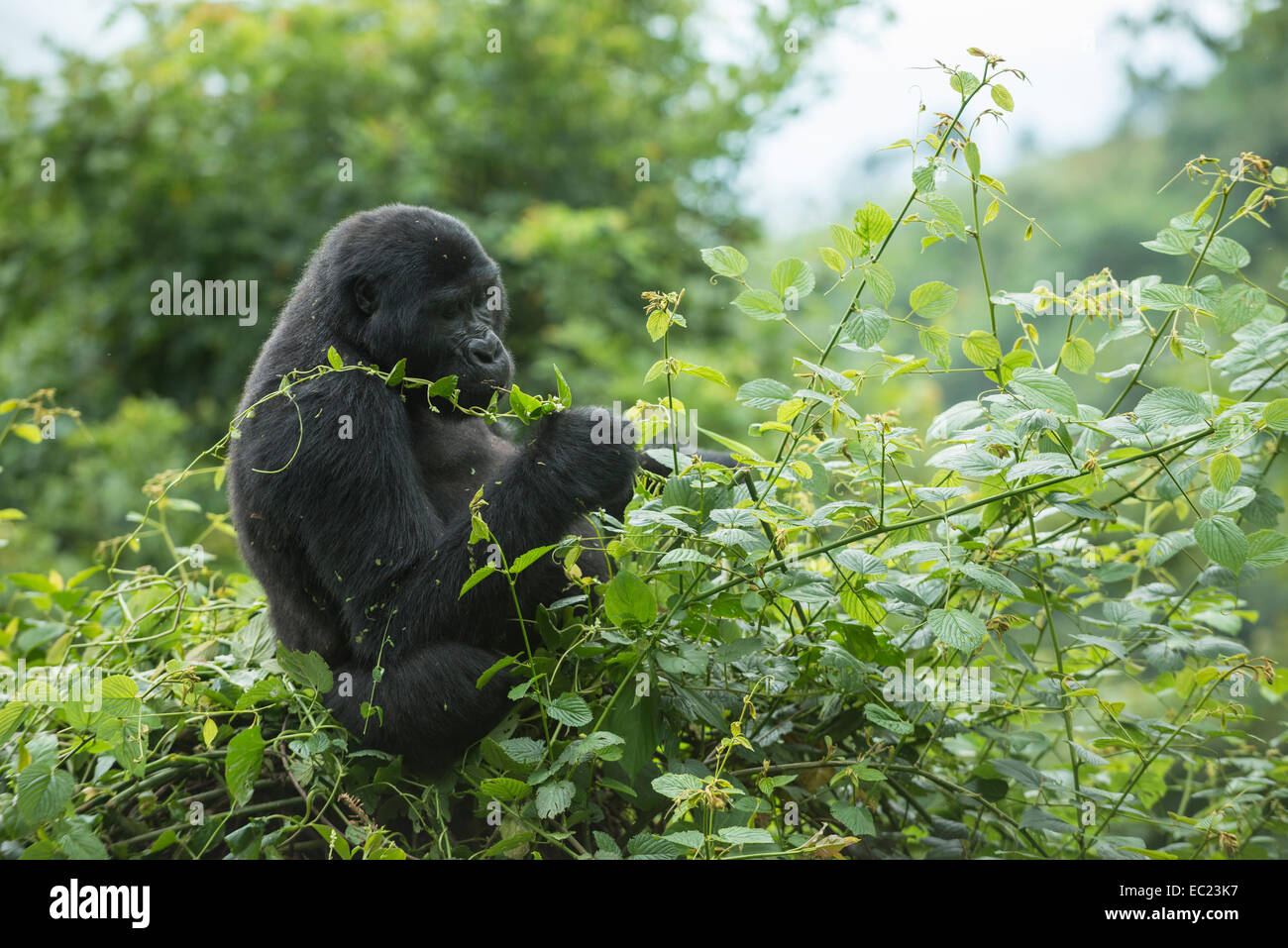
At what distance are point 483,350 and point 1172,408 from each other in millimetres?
1628

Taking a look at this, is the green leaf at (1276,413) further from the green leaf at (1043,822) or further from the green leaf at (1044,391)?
the green leaf at (1043,822)

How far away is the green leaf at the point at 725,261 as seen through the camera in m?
1.90

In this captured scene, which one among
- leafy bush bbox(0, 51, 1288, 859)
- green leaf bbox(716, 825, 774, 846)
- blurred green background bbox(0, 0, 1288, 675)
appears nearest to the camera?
green leaf bbox(716, 825, 774, 846)

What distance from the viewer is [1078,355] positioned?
213cm

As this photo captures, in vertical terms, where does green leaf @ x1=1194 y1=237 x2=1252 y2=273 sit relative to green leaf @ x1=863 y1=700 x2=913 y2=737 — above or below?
above

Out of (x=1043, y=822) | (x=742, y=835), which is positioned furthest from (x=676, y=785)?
(x=1043, y=822)

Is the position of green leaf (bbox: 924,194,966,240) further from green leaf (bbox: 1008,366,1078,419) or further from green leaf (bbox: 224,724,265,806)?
green leaf (bbox: 224,724,265,806)

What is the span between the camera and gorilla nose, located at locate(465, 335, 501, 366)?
8.93 feet

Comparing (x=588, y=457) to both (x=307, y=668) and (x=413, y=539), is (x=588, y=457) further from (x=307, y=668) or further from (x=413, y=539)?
(x=307, y=668)

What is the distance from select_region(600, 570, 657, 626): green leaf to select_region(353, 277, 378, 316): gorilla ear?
121cm

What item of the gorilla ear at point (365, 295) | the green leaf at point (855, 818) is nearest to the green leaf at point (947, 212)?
the green leaf at point (855, 818)

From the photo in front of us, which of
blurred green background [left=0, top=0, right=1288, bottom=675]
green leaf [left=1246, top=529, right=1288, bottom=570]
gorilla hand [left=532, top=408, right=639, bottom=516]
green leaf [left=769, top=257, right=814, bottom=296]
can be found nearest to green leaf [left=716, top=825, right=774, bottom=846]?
gorilla hand [left=532, top=408, right=639, bottom=516]
